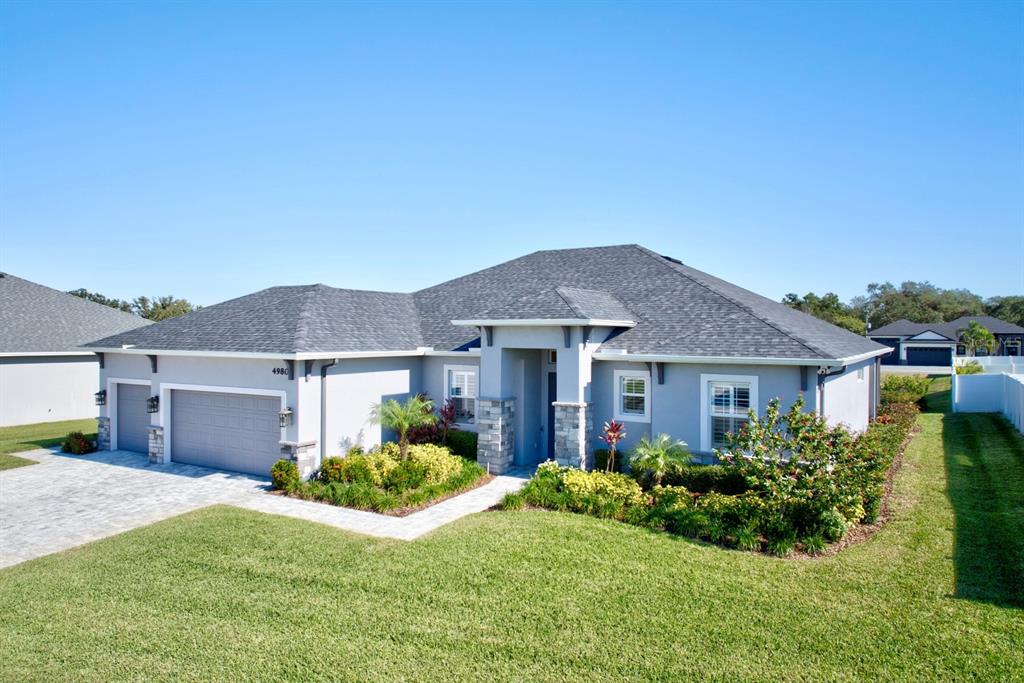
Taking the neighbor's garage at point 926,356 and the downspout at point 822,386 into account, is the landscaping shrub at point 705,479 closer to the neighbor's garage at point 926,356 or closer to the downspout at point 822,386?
the downspout at point 822,386

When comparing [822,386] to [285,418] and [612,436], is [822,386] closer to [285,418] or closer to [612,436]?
[612,436]

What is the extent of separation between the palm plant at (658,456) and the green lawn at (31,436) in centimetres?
1669

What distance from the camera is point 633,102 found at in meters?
15.5

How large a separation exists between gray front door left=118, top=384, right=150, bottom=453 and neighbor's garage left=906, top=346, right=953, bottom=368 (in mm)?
57472

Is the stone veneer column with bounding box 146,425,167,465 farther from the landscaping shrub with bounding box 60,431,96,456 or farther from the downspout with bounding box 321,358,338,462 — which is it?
the downspout with bounding box 321,358,338,462

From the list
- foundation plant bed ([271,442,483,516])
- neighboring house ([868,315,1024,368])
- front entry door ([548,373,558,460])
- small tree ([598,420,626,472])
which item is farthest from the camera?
neighboring house ([868,315,1024,368])

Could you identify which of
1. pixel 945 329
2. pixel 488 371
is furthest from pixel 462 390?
pixel 945 329

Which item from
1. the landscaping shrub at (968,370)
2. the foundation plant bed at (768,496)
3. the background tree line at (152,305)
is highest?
the background tree line at (152,305)

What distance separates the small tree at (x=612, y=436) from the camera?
1330 centimetres

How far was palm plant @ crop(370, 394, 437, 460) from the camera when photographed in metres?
14.7

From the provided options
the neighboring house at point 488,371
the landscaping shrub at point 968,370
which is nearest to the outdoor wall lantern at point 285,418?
the neighboring house at point 488,371

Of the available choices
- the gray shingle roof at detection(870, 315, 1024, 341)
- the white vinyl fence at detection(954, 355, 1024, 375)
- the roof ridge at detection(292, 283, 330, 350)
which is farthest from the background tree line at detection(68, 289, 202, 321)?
the gray shingle roof at detection(870, 315, 1024, 341)

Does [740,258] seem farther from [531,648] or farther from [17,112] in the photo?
[17,112]

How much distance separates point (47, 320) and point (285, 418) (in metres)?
20.4
